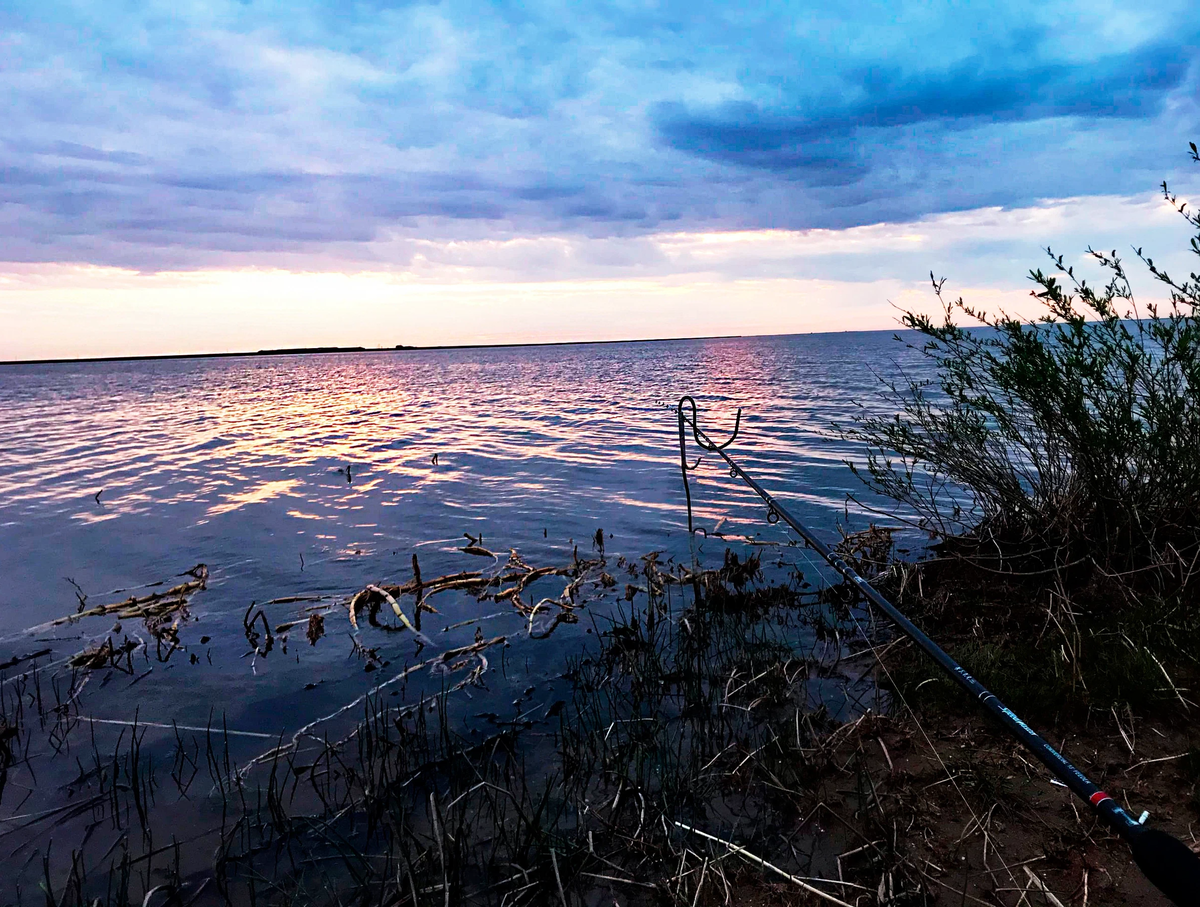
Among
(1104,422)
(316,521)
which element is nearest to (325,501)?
(316,521)

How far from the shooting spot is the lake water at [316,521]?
673cm

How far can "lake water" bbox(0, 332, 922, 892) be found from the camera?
673 cm

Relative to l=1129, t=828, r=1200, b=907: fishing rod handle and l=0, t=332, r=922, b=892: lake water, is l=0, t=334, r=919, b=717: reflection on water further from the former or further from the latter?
l=1129, t=828, r=1200, b=907: fishing rod handle

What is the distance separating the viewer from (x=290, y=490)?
16.0 meters

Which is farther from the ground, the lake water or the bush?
the bush

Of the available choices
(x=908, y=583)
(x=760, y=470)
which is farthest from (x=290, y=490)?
(x=908, y=583)

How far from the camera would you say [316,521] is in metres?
13.1

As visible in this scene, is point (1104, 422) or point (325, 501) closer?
point (1104, 422)

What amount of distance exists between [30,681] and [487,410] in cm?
2924

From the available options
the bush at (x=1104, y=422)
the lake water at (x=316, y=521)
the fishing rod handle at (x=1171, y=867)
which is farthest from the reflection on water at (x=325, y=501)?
the fishing rod handle at (x=1171, y=867)

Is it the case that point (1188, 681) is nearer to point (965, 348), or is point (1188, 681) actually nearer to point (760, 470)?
point (965, 348)

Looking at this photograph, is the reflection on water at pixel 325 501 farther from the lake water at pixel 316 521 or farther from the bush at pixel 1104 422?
the bush at pixel 1104 422

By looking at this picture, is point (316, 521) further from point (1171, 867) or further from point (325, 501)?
point (1171, 867)

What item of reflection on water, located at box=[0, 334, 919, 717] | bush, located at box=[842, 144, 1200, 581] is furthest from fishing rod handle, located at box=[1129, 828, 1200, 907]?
reflection on water, located at box=[0, 334, 919, 717]
